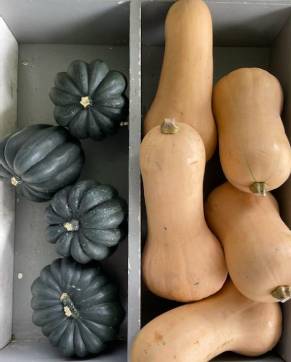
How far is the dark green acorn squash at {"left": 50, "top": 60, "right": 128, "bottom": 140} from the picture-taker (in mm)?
992

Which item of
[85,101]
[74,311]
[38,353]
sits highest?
[85,101]

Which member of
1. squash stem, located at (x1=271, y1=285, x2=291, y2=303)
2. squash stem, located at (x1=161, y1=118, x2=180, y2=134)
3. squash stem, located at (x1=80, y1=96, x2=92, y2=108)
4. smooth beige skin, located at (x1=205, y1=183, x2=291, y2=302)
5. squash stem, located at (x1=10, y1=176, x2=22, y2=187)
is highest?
squash stem, located at (x1=80, y1=96, x2=92, y2=108)

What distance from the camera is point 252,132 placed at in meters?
0.90

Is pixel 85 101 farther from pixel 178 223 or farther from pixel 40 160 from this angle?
pixel 178 223

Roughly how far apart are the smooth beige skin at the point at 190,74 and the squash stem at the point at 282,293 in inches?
12.3

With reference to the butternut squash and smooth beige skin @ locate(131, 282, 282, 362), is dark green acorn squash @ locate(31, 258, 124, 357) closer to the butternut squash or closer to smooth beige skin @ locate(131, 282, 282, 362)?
smooth beige skin @ locate(131, 282, 282, 362)

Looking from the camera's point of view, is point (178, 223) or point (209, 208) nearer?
Result: point (178, 223)

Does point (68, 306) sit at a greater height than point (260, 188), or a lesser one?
lesser

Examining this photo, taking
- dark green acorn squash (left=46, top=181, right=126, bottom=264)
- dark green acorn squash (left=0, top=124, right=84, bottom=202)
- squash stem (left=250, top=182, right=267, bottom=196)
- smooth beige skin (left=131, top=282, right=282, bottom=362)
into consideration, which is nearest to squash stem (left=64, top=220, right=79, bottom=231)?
dark green acorn squash (left=46, top=181, right=126, bottom=264)

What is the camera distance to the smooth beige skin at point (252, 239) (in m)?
0.85

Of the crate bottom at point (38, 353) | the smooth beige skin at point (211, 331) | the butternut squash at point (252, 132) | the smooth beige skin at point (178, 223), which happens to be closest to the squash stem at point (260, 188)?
the butternut squash at point (252, 132)

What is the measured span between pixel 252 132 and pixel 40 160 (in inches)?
16.9

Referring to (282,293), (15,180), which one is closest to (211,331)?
(282,293)

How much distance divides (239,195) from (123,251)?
0.33 meters
